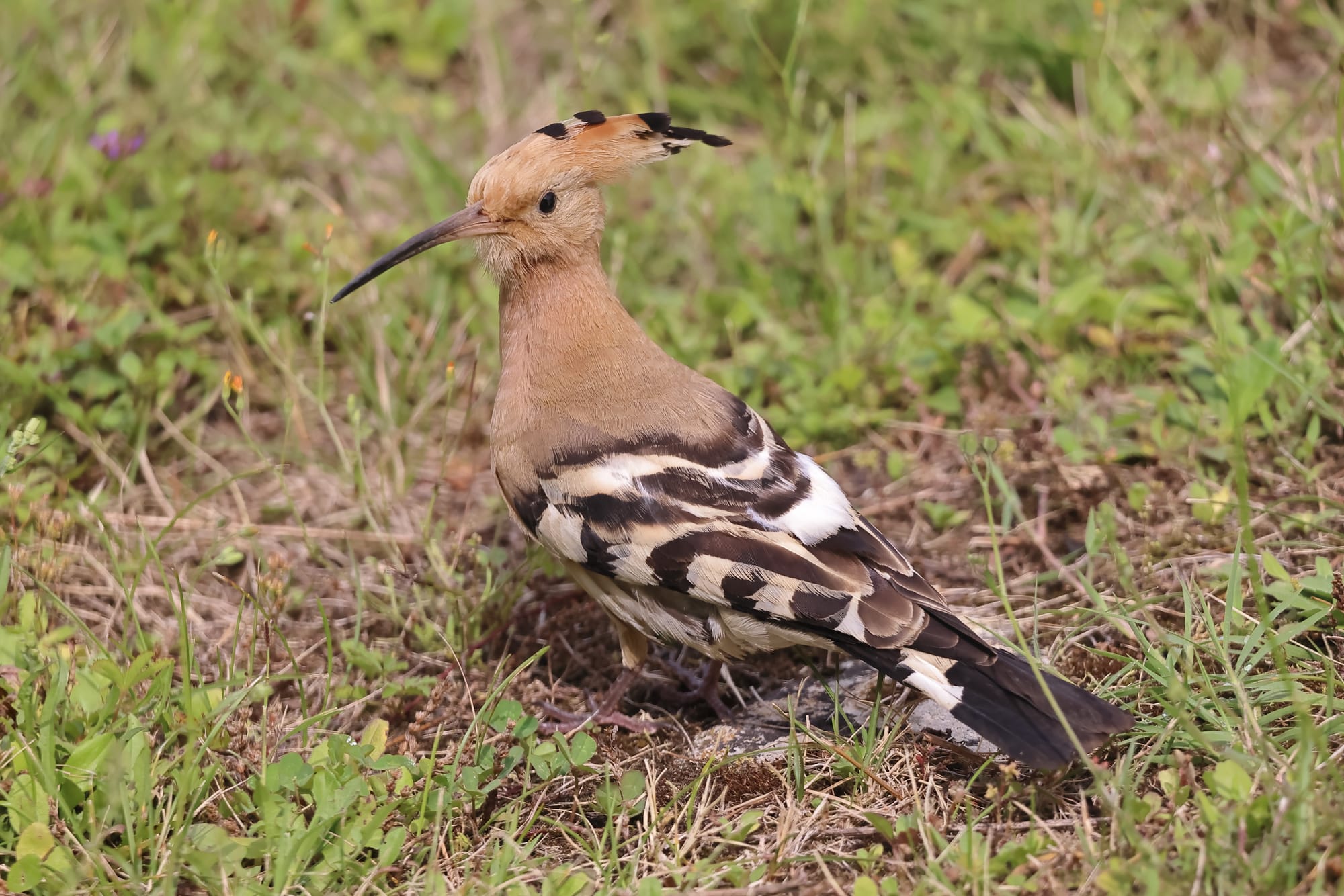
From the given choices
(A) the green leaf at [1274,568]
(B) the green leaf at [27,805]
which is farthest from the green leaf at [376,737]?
(A) the green leaf at [1274,568]

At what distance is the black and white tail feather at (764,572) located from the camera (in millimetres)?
2418

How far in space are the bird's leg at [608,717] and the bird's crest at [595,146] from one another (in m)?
1.19

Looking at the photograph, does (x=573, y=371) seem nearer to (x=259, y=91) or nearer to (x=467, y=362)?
(x=467, y=362)

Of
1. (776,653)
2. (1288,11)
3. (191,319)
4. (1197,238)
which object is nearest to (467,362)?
(191,319)

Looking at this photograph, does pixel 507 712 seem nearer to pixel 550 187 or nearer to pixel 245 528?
pixel 245 528

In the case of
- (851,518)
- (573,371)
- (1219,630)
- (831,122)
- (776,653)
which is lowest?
(776,653)

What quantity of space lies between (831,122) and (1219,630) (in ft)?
7.38

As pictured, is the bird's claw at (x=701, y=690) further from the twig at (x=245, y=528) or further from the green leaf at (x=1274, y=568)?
the green leaf at (x=1274, y=568)

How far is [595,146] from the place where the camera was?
3041 millimetres

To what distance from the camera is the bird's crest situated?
302 cm

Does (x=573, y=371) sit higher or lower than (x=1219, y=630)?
higher

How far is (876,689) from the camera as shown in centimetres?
274

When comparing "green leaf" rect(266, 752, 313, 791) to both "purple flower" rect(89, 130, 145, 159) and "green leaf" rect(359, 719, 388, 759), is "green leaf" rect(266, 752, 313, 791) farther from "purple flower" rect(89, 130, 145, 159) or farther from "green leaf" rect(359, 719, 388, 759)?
"purple flower" rect(89, 130, 145, 159)

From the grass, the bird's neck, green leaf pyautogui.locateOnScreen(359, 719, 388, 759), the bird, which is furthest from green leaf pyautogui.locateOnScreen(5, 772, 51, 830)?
the bird's neck
